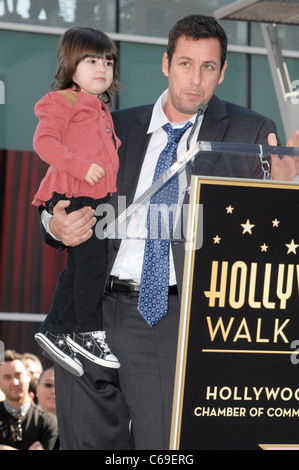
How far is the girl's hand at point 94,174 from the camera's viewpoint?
3357 millimetres

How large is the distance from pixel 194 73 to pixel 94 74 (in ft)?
1.46

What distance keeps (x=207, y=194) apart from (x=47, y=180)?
109 centimetres

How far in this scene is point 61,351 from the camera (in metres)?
3.34

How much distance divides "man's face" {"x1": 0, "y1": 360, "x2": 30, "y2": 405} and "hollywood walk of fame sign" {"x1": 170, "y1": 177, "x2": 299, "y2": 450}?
Answer: 4.97 meters

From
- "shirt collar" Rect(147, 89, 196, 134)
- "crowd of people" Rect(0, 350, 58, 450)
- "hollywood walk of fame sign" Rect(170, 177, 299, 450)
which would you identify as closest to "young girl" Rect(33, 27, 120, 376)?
"shirt collar" Rect(147, 89, 196, 134)

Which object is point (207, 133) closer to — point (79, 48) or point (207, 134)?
point (207, 134)

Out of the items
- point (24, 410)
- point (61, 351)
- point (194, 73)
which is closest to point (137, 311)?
point (61, 351)

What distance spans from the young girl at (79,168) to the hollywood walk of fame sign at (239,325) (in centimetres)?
77

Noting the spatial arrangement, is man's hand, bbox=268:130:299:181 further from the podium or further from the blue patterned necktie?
the blue patterned necktie

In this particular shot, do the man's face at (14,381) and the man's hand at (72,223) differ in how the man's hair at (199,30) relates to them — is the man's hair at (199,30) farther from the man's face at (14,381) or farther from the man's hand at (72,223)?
the man's face at (14,381)

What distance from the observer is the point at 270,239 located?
2643mm

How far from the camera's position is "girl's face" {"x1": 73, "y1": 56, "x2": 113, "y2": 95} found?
361 centimetres
